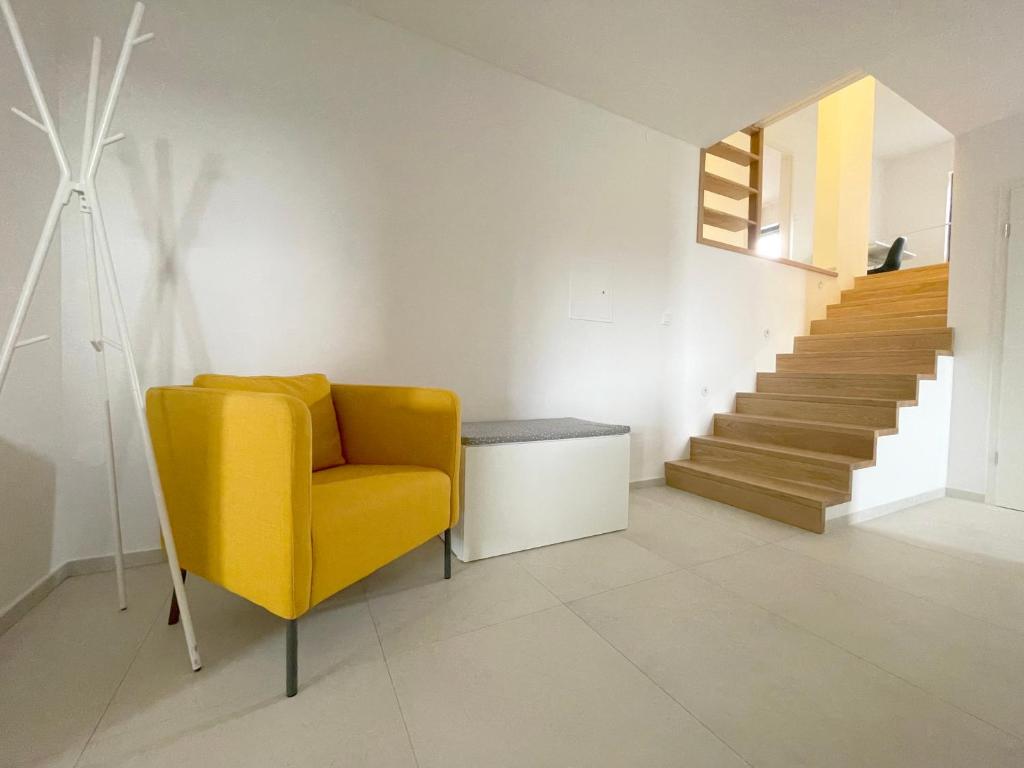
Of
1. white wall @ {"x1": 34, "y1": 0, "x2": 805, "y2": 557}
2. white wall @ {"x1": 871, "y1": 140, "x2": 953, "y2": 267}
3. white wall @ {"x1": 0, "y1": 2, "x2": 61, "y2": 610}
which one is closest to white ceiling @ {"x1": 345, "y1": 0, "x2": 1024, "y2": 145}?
white wall @ {"x1": 34, "y1": 0, "x2": 805, "y2": 557}

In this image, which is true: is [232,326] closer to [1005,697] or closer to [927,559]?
[1005,697]

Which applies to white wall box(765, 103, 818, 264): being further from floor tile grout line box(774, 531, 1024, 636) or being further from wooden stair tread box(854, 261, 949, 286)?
floor tile grout line box(774, 531, 1024, 636)

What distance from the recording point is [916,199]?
5.45 meters

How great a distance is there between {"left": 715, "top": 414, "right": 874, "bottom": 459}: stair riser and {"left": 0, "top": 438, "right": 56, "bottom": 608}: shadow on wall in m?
3.59

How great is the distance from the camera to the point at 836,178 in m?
4.08

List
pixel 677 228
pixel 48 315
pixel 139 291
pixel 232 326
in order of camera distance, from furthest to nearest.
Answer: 1. pixel 677 228
2. pixel 232 326
3. pixel 139 291
4. pixel 48 315

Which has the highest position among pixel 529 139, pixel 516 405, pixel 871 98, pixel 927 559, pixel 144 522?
pixel 871 98

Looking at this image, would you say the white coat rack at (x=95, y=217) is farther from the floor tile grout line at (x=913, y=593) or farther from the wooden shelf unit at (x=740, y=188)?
the wooden shelf unit at (x=740, y=188)

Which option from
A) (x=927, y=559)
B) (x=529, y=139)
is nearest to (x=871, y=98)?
(x=529, y=139)

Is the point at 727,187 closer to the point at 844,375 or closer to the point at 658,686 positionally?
the point at 844,375

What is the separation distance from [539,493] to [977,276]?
3.32 m

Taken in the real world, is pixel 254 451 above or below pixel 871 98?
below

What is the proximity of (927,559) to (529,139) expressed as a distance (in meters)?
2.85

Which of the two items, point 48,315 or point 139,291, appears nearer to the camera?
point 48,315
